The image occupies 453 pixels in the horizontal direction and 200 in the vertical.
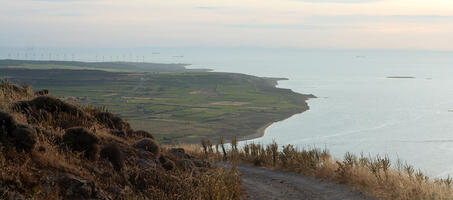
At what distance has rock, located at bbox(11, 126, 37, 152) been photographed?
978cm

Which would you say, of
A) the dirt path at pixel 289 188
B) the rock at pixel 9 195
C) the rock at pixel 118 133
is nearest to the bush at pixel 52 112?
the rock at pixel 118 133

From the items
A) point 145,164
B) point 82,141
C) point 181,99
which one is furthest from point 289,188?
point 181,99

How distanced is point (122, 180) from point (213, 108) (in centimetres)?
10143

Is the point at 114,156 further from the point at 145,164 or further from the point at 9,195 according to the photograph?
the point at 9,195

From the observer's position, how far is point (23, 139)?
32.1 feet

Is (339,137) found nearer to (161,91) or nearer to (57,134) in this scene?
(57,134)

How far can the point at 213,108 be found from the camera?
112 m

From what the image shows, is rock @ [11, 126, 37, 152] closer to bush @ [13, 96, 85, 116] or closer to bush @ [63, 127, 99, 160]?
bush @ [63, 127, 99, 160]

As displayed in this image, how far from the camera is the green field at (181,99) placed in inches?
3452

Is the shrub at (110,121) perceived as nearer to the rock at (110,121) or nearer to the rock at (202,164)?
the rock at (110,121)

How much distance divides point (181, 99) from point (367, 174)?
115 m

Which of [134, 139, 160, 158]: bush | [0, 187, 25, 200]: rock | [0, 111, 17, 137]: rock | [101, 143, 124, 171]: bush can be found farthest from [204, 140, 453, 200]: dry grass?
[0, 111, 17, 137]: rock

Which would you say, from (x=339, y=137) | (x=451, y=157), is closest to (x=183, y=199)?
(x=451, y=157)

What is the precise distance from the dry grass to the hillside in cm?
425
